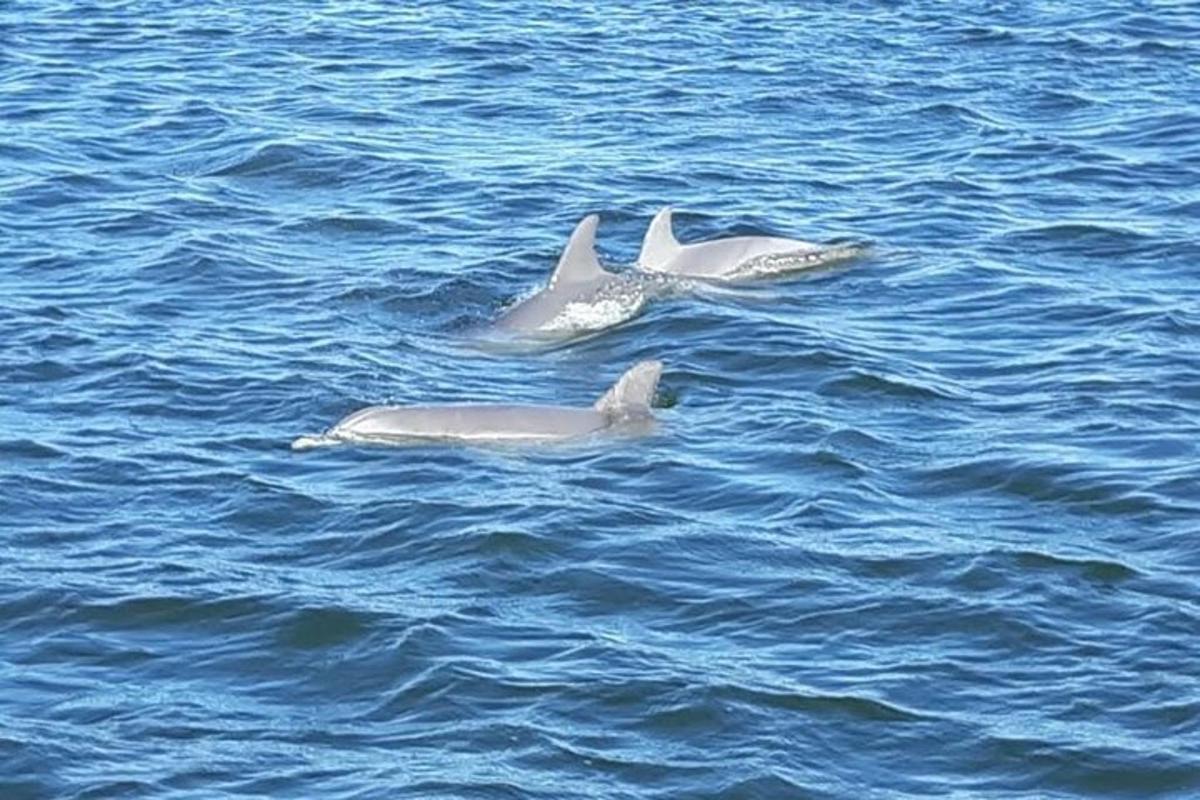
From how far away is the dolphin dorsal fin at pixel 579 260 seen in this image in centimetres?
2012

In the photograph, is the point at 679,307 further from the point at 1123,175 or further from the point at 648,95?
the point at 648,95

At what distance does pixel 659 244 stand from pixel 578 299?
51.7 inches

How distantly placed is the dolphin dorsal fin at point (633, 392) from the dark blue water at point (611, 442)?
27 cm

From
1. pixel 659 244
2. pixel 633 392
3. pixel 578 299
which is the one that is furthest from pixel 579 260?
pixel 633 392

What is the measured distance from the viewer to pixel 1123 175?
24000mm

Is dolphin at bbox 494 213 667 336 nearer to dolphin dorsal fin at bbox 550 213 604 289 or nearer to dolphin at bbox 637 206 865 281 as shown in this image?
dolphin dorsal fin at bbox 550 213 604 289

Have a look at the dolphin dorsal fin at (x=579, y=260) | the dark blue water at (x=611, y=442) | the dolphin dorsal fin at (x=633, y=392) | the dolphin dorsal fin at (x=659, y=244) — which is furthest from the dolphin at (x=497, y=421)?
the dolphin dorsal fin at (x=659, y=244)

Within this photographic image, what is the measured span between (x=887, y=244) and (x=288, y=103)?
752cm

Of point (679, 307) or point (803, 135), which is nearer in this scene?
point (679, 307)

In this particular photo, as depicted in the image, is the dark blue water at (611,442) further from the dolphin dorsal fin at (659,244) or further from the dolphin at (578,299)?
the dolphin dorsal fin at (659,244)

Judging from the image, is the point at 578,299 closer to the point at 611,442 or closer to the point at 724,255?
the point at 724,255

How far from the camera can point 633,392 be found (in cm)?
1744

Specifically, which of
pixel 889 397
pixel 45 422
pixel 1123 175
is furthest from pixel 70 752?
pixel 1123 175

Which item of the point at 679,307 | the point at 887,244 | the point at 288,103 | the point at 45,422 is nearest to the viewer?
the point at 45,422
